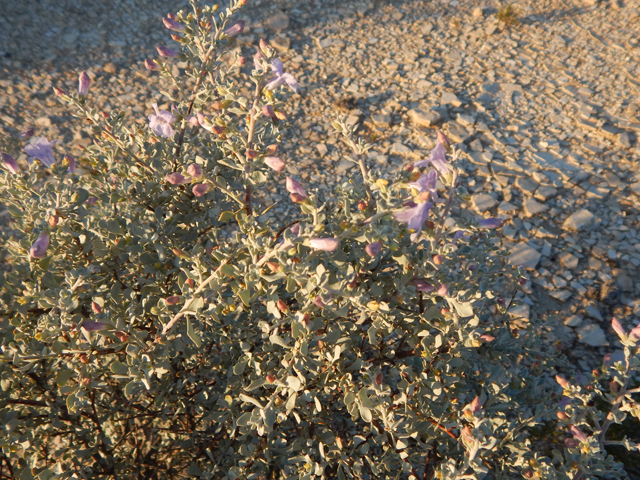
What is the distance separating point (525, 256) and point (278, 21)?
12.6 ft

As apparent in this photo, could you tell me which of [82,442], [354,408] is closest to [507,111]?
[354,408]

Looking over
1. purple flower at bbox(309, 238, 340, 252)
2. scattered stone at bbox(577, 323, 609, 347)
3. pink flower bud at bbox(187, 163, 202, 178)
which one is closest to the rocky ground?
scattered stone at bbox(577, 323, 609, 347)

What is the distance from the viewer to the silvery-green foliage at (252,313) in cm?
144

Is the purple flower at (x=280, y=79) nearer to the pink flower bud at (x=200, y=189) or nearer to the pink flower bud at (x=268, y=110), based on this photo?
the pink flower bud at (x=268, y=110)

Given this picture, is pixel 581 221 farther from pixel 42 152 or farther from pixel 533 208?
pixel 42 152

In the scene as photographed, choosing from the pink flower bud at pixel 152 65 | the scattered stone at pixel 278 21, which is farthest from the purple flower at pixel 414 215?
the scattered stone at pixel 278 21

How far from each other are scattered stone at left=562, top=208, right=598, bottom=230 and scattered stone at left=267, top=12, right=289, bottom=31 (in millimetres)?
3688

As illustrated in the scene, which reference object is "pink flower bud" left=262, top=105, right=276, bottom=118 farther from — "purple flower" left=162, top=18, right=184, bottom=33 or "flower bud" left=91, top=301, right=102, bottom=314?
"flower bud" left=91, top=301, right=102, bottom=314

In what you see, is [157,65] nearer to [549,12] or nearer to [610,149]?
[610,149]

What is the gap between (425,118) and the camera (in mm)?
4184

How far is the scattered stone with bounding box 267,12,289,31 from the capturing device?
17.3ft

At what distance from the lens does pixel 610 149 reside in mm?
3971

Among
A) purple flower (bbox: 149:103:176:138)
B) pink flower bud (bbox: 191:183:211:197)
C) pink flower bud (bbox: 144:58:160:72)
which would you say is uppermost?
pink flower bud (bbox: 144:58:160:72)

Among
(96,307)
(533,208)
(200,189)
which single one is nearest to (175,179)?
(200,189)
